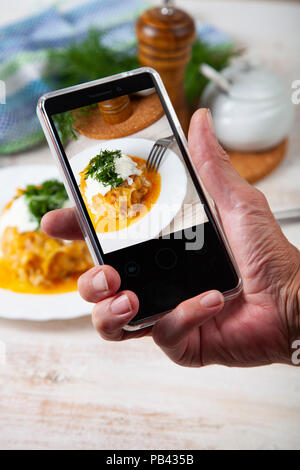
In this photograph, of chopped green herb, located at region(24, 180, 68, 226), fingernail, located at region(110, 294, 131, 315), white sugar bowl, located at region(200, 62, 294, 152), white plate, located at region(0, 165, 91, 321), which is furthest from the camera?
white sugar bowl, located at region(200, 62, 294, 152)

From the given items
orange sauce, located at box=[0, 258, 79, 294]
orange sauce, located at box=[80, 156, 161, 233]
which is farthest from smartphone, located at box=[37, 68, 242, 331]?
orange sauce, located at box=[0, 258, 79, 294]

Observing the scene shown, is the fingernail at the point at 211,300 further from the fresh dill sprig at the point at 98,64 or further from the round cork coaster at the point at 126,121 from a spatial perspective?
the fresh dill sprig at the point at 98,64

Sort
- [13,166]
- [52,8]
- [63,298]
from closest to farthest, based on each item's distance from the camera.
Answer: [63,298], [13,166], [52,8]

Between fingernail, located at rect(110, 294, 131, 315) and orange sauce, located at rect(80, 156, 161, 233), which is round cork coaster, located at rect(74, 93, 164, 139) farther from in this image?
fingernail, located at rect(110, 294, 131, 315)

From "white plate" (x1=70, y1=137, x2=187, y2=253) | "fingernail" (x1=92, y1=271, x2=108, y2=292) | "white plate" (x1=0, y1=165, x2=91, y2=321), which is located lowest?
"white plate" (x1=0, y1=165, x2=91, y2=321)

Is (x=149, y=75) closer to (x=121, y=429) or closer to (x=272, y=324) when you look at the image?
(x=272, y=324)

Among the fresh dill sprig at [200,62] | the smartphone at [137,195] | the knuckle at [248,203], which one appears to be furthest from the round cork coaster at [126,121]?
the fresh dill sprig at [200,62]

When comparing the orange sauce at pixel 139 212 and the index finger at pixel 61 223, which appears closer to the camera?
the orange sauce at pixel 139 212

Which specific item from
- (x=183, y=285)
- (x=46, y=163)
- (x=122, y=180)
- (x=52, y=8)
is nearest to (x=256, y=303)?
(x=183, y=285)
